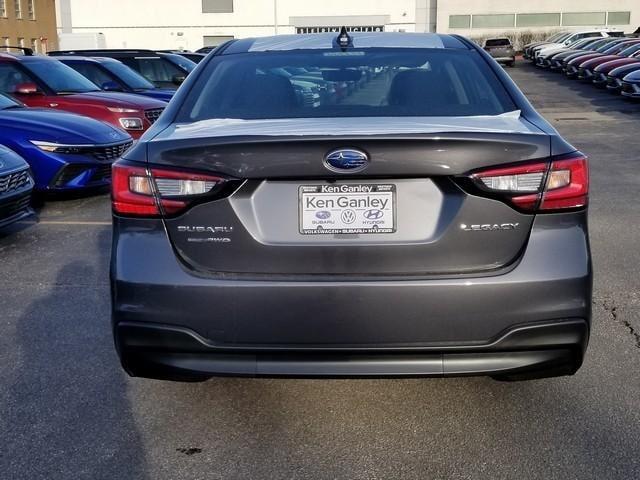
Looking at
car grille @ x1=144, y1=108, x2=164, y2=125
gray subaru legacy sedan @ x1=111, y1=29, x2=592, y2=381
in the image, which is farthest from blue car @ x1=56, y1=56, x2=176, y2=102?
gray subaru legacy sedan @ x1=111, y1=29, x2=592, y2=381

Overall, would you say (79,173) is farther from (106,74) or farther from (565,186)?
(565,186)

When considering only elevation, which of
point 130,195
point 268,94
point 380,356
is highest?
point 268,94

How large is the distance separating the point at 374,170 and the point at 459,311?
0.59 metres

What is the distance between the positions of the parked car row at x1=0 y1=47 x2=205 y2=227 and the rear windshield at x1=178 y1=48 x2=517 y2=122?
3.46 m

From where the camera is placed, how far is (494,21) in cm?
6172

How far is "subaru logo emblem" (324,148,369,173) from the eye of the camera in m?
2.93

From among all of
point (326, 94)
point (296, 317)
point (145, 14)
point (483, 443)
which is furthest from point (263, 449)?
point (145, 14)

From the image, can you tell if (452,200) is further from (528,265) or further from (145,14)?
(145,14)

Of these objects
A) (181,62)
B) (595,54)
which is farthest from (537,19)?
(181,62)

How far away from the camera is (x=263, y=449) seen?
3.30m

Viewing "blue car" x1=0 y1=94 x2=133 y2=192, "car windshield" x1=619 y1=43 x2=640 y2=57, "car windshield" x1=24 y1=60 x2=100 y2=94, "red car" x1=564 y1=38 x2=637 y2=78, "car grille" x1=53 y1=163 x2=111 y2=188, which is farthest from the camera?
"red car" x1=564 y1=38 x2=637 y2=78

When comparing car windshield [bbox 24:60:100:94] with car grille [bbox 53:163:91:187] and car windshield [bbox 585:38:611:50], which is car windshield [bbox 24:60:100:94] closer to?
car grille [bbox 53:163:91:187]

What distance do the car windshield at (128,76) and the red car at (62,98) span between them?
2.65m

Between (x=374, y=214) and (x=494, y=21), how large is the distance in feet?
205
